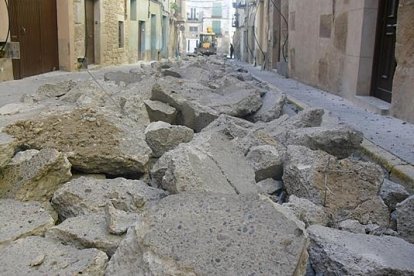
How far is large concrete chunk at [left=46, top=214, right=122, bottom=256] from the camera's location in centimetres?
188

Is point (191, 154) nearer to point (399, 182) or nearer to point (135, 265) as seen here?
point (135, 265)

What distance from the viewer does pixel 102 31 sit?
42.5 ft

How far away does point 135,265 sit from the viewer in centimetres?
164

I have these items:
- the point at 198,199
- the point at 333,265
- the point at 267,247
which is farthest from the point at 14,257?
the point at 333,265

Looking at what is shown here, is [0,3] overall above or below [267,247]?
above

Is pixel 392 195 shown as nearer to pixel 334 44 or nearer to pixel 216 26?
pixel 334 44

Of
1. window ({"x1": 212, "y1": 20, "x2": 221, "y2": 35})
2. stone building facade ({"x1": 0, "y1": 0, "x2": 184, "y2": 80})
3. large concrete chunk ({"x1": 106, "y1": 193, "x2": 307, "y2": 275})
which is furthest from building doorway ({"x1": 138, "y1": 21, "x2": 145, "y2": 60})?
window ({"x1": 212, "y1": 20, "x2": 221, "y2": 35})

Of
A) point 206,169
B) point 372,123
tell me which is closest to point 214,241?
point 206,169

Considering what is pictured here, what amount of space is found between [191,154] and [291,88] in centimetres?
602

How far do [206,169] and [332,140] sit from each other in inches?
Answer: 51.0

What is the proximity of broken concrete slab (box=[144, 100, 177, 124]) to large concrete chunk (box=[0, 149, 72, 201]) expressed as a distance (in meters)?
1.69

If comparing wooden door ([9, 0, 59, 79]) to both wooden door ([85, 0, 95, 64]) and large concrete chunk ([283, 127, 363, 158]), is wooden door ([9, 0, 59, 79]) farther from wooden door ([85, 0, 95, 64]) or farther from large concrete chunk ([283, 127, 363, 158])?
large concrete chunk ([283, 127, 363, 158])

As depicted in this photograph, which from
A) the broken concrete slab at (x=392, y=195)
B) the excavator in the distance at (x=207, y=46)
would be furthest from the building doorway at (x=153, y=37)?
the broken concrete slab at (x=392, y=195)

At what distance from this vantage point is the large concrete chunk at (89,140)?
9.42 feet
